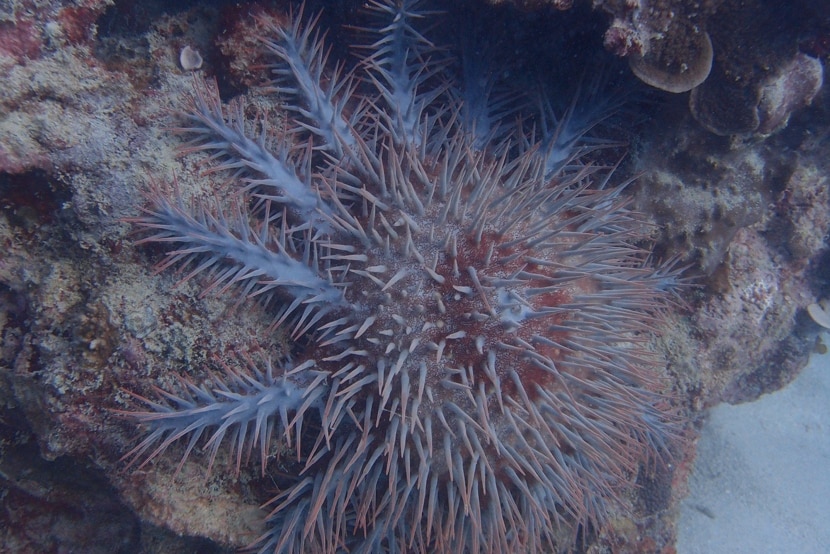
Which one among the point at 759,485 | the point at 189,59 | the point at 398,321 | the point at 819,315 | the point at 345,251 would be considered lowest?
the point at 759,485

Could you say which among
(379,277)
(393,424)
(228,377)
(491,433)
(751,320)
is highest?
(379,277)

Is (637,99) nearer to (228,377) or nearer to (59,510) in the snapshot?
(228,377)

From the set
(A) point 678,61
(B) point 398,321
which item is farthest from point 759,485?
(B) point 398,321

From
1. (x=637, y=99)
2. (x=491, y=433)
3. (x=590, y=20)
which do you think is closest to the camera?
(x=491, y=433)

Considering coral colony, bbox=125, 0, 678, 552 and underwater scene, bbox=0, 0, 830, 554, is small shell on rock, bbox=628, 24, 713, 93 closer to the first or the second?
underwater scene, bbox=0, 0, 830, 554

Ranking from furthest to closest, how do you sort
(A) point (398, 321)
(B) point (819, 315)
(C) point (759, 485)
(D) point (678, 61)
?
(C) point (759, 485)
(B) point (819, 315)
(D) point (678, 61)
(A) point (398, 321)

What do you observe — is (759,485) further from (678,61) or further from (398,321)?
(398,321)

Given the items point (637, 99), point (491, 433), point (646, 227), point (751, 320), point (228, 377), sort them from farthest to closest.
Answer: point (751, 320) → point (646, 227) → point (637, 99) → point (228, 377) → point (491, 433)

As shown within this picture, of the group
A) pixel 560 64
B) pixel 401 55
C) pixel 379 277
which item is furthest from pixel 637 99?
pixel 379 277

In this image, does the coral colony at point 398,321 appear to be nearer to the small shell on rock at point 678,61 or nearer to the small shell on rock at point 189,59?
the small shell on rock at point 189,59
